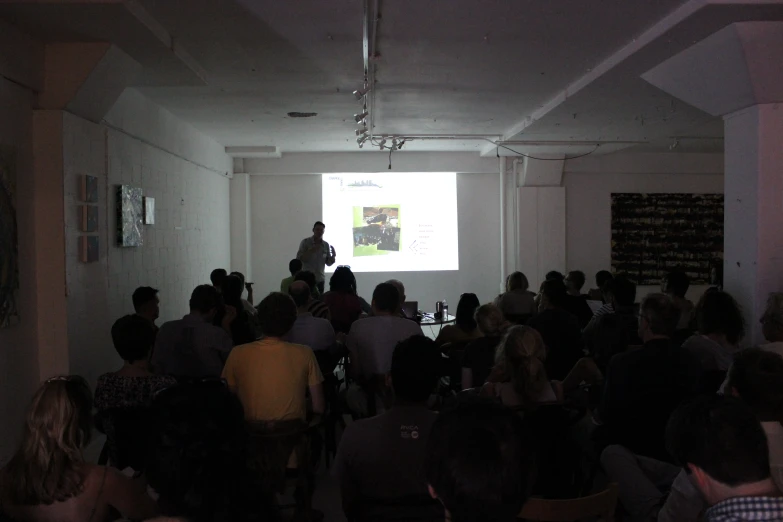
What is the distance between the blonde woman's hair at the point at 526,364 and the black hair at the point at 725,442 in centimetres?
133

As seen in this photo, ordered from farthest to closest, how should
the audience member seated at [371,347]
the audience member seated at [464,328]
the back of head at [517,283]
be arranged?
the back of head at [517,283] < the audience member seated at [464,328] < the audience member seated at [371,347]

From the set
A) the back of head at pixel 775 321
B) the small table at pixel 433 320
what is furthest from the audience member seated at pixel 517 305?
the back of head at pixel 775 321

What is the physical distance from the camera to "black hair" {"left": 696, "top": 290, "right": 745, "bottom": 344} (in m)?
3.35

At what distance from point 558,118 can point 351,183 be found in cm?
421

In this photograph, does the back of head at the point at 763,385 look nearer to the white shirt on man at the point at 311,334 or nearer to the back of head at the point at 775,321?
the back of head at the point at 775,321

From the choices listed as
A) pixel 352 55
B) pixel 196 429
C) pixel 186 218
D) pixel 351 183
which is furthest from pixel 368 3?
pixel 351 183

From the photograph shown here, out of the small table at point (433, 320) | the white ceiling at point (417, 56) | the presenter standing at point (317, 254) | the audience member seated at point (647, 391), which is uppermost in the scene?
the white ceiling at point (417, 56)

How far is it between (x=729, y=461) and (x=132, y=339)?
2.33 metres

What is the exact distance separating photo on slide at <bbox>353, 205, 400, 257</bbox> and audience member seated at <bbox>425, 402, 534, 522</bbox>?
30.4 feet

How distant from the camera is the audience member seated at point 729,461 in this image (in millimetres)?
1411

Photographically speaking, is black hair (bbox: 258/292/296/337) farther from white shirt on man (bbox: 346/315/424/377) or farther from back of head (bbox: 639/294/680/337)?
back of head (bbox: 639/294/680/337)

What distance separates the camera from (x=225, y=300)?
4.82 m

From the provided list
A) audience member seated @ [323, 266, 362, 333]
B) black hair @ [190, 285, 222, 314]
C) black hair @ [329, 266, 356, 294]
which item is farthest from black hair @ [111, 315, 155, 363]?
black hair @ [329, 266, 356, 294]

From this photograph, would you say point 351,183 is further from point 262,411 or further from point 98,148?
point 262,411
